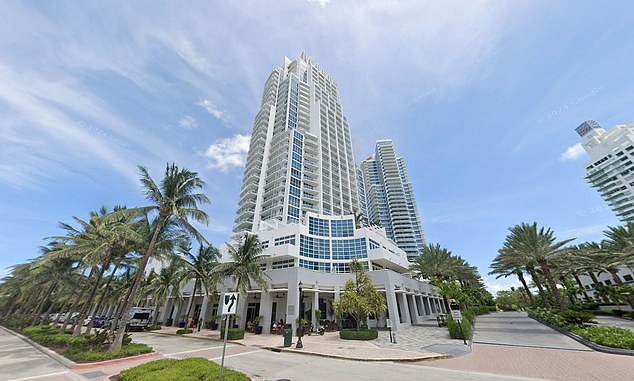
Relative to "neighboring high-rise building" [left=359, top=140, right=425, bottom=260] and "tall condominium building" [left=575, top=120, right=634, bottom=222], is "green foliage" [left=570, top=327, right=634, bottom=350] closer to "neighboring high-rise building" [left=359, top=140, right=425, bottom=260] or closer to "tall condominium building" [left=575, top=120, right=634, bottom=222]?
"neighboring high-rise building" [left=359, top=140, right=425, bottom=260]

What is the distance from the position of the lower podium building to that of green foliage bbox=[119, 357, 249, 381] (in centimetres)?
1914

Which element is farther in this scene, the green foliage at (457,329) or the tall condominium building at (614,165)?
the tall condominium building at (614,165)

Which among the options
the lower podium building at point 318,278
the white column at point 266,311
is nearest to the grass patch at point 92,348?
the lower podium building at point 318,278

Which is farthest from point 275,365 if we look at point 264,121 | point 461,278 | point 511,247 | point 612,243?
point 264,121

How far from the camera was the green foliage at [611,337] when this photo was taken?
470 inches

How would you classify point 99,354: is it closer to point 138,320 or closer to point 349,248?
point 138,320

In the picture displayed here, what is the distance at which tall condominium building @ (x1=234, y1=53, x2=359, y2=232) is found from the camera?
5711 cm

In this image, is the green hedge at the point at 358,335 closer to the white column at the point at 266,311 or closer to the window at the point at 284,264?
the white column at the point at 266,311

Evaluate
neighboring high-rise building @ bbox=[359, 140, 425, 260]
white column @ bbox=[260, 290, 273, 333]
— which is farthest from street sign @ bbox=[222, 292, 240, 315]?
neighboring high-rise building @ bbox=[359, 140, 425, 260]

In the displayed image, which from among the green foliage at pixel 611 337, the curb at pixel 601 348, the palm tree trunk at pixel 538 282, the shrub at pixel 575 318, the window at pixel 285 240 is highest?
the window at pixel 285 240

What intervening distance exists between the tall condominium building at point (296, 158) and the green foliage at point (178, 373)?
37.9m

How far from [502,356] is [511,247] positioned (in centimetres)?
2112

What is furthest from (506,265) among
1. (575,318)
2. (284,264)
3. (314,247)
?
(284,264)

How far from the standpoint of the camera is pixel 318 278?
3130cm
